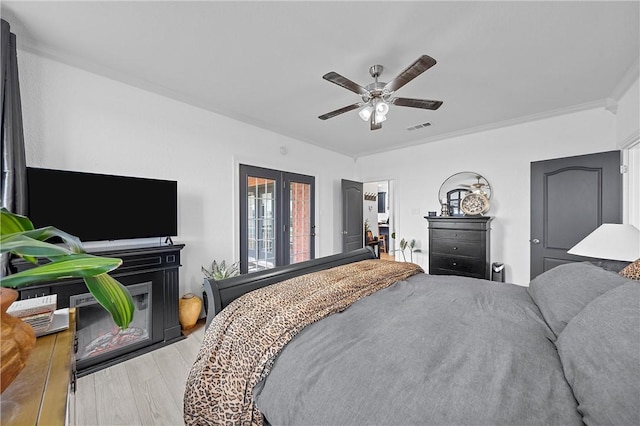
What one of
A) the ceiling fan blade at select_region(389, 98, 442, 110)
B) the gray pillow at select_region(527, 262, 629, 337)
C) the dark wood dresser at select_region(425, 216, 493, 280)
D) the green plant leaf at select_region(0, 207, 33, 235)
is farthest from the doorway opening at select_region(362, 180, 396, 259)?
the green plant leaf at select_region(0, 207, 33, 235)

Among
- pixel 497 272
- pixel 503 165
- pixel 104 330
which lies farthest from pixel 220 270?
pixel 503 165

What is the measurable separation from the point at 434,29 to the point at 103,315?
3624mm

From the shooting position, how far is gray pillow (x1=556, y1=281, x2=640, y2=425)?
0.64 meters

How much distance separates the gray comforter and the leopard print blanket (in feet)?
0.18

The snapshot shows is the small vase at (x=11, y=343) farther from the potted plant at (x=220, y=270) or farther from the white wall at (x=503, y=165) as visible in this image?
the white wall at (x=503, y=165)

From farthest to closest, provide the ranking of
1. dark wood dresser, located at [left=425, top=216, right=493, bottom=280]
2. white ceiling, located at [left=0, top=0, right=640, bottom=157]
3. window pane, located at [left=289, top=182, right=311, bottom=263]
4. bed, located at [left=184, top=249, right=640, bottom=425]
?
1. window pane, located at [left=289, top=182, right=311, bottom=263]
2. dark wood dresser, located at [left=425, top=216, right=493, bottom=280]
3. white ceiling, located at [left=0, top=0, right=640, bottom=157]
4. bed, located at [left=184, top=249, right=640, bottom=425]

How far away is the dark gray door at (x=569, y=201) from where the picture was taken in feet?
9.14

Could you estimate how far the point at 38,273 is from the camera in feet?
1.69

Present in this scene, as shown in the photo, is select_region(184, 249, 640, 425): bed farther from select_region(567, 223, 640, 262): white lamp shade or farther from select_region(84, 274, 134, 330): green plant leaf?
select_region(84, 274, 134, 330): green plant leaf

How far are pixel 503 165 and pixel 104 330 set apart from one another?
16.9 feet

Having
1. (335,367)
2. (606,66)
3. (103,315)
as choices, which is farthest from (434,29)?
(103,315)

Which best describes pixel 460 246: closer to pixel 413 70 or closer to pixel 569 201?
pixel 569 201

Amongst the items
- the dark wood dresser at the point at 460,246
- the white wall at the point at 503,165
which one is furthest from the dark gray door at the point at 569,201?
the dark wood dresser at the point at 460,246

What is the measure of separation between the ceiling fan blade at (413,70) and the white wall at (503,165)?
2.67 metres
